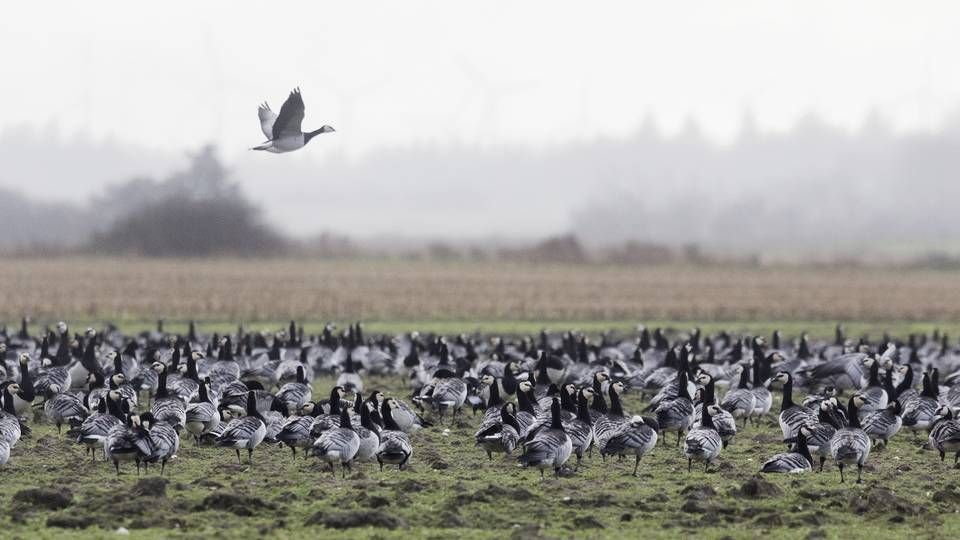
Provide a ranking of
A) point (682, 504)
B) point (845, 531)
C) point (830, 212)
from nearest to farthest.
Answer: point (845, 531)
point (682, 504)
point (830, 212)

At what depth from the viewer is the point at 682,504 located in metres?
12.9

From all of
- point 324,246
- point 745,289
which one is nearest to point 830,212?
point 324,246

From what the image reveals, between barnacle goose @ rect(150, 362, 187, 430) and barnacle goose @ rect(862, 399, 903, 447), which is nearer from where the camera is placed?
barnacle goose @ rect(150, 362, 187, 430)

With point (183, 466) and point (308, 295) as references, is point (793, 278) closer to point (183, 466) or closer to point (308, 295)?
point (308, 295)

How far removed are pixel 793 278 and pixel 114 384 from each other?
4715 cm

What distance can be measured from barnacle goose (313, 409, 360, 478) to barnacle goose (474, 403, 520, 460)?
1.53 meters

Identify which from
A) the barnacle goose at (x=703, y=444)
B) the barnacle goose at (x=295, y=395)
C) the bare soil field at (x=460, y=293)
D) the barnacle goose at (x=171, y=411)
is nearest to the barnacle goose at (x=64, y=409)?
the barnacle goose at (x=171, y=411)

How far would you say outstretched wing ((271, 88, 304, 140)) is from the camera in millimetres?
17438

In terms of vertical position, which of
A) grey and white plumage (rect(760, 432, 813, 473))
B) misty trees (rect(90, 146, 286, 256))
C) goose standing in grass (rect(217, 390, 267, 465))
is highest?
misty trees (rect(90, 146, 286, 256))

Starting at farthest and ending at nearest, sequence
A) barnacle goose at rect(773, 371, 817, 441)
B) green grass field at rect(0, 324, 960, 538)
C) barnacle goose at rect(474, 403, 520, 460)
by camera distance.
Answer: barnacle goose at rect(773, 371, 817, 441)
barnacle goose at rect(474, 403, 520, 460)
green grass field at rect(0, 324, 960, 538)

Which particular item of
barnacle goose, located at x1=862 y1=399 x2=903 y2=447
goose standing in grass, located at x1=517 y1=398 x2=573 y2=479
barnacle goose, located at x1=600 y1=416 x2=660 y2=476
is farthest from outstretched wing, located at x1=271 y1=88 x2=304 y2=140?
barnacle goose, located at x1=862 y1=399 x2=903 y2=447

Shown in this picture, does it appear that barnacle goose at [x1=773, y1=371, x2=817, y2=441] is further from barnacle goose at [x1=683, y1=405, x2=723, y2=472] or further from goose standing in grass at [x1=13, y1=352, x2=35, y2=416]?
goose standing in grass at [x1=13, y1=352, x2=35, y2=416]

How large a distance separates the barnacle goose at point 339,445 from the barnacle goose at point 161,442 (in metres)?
1.58

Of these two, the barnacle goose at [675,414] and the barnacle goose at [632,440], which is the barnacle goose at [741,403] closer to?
the barnacle goose at [675,414]
